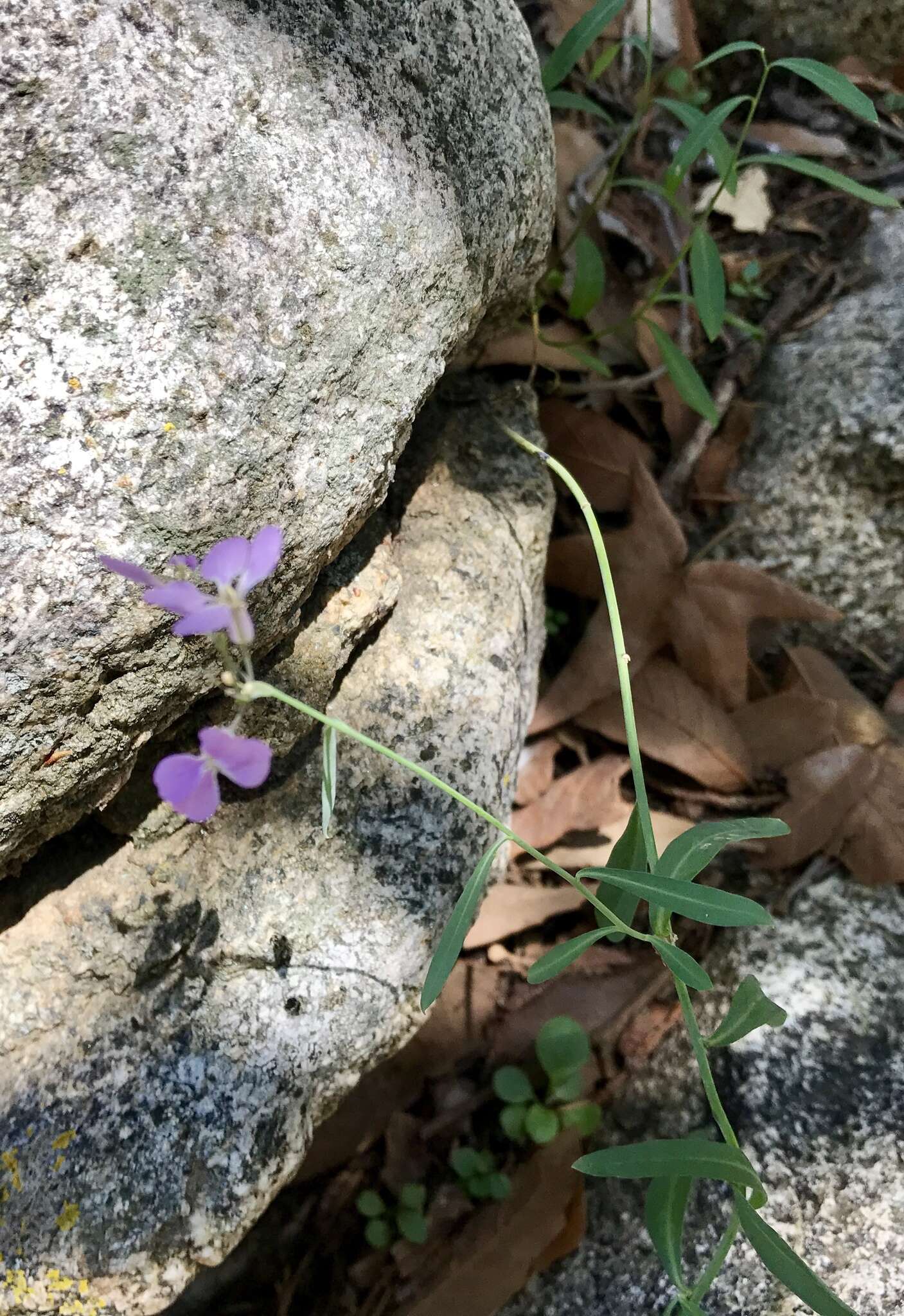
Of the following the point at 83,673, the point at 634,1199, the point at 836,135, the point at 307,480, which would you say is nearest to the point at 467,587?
the point at 307,480

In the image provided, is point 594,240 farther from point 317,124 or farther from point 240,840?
point 240,840

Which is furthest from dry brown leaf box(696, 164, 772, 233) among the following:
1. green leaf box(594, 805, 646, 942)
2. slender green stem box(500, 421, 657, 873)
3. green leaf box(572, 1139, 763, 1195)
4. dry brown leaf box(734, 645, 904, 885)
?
green leaf box(572, 1139, 763, 1195)

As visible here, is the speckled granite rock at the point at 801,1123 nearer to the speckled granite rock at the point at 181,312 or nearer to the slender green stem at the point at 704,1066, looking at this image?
the slender green stem at the point at 704,1066

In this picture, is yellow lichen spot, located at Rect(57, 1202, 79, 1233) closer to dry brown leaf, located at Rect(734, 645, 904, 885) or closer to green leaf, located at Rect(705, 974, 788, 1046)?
green leaf, located at Rect(705, 974, 788, 1046)

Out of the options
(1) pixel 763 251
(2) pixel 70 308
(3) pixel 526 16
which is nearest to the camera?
(2) pixel 70 308

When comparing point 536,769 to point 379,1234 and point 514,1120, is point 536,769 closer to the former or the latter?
point 514,1120

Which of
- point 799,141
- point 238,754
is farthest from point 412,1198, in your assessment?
point 799,141

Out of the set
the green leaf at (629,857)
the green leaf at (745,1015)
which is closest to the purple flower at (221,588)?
Result: the green leaf at (629,857)
